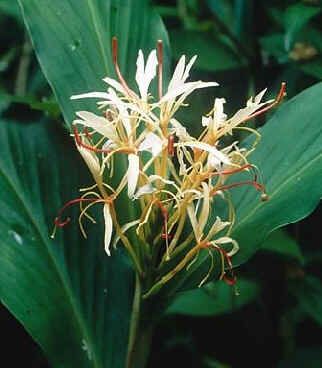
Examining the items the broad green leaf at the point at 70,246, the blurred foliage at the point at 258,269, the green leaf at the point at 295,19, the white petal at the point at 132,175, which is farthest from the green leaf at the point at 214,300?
the white petal at the point at 132,175

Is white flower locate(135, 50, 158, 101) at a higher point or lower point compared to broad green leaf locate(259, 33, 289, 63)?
higher

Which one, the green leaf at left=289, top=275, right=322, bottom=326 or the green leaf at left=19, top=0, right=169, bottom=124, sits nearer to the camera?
the green leaf at left=19, top=0, right=169, bottom=124

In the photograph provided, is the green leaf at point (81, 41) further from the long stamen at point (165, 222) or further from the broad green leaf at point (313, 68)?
the broad green leaf at point (313, 68)

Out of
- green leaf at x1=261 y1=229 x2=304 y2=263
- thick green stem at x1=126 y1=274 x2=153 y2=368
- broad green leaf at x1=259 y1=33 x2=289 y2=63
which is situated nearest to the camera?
thick green stem at x1=126 y1=274 x2=153 y2=368

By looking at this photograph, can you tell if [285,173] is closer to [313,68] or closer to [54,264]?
[54,264]

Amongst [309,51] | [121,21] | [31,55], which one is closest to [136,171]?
[121,21]

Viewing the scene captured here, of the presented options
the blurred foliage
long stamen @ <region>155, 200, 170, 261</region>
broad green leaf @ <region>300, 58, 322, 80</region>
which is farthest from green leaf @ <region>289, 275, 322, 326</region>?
long stamen @ <region>155, 200, 170, 261</region>

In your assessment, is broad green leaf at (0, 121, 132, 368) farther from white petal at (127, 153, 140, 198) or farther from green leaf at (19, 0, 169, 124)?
white petal at (127, 153, 140, 198)
